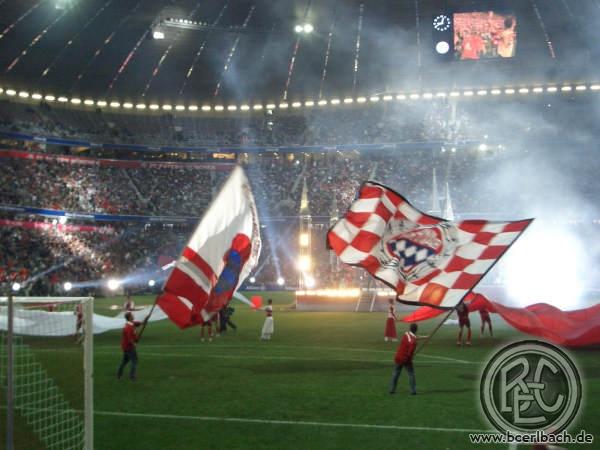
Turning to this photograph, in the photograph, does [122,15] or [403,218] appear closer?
[403,218]

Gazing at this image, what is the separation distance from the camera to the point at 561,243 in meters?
46.0

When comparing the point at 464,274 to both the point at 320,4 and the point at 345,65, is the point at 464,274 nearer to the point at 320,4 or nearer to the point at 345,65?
the point at 320,4

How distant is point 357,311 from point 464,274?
23.8 meters

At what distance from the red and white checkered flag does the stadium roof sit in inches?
1240

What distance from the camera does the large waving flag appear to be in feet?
36.4

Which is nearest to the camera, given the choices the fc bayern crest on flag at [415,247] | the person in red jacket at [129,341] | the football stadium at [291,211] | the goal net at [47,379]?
the goal net at [47,379]

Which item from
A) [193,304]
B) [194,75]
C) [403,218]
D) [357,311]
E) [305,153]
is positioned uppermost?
[194,75]

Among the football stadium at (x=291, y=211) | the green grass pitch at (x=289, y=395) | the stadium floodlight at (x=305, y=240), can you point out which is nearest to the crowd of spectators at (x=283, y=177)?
the football stadium at (x=291, y=211)

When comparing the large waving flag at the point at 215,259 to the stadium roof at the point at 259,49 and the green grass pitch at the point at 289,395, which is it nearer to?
the green grass pitch at the point at 289,395

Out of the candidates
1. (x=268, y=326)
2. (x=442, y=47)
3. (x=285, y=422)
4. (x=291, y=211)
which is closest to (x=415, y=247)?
(x=285, y=422)

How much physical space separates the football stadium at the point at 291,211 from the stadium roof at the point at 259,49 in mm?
211

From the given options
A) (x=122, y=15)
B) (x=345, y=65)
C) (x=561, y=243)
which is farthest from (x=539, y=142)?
(x=122, y=15)

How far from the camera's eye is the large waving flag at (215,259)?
11102 mm

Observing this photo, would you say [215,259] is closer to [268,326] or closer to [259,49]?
[268,326]
